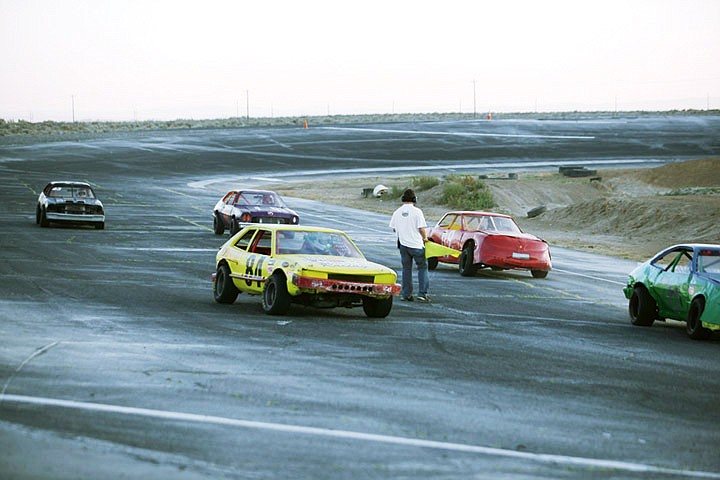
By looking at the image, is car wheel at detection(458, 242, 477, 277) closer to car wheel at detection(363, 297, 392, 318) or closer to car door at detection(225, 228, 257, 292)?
car door at detection(225, 228, 257, 292)

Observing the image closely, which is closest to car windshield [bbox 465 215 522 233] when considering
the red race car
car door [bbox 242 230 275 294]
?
the red race car

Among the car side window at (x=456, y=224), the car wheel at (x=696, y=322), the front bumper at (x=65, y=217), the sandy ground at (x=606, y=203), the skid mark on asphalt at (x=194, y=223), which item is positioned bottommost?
the sandy ground at (x=606, y=203)

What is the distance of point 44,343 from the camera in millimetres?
12812

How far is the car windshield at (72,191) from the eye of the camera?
36375 mm

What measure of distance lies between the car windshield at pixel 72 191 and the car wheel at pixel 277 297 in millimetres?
21073

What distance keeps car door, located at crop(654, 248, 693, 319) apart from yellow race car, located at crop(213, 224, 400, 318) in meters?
3.86

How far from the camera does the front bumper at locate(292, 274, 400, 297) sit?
16047 millimetres

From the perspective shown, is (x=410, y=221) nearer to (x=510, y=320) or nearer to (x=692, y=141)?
(x=510, y=320)

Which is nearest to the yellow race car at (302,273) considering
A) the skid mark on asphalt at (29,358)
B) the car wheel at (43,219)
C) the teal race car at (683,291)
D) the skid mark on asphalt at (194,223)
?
the teal race car at (683,291)

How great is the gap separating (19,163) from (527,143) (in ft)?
136

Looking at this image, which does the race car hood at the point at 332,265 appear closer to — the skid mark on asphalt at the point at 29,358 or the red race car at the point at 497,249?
the skid mark on asphalt at the point at 29,358

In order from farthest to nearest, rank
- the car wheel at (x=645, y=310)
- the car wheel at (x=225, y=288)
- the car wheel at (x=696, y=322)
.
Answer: the car wheel at (x=225, y=288), the car wheel at (x=645, y=310), the car wheel at (x=696, y=322)

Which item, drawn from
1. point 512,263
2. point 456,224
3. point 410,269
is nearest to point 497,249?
point 512,263

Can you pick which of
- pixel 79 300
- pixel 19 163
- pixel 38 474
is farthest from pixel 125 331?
pixel 19 163
